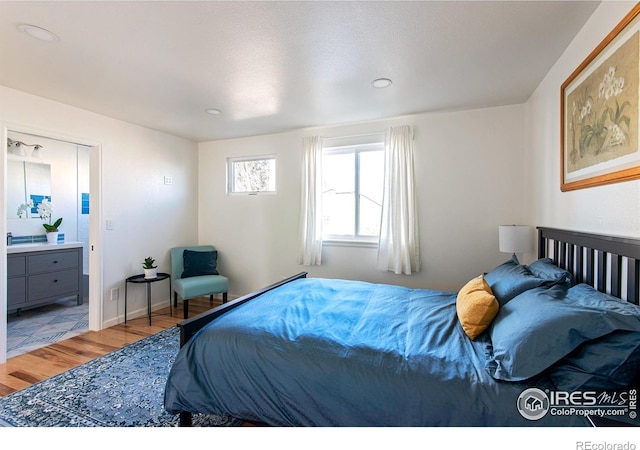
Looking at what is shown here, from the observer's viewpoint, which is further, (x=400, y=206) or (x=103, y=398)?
(x=400, y=206)

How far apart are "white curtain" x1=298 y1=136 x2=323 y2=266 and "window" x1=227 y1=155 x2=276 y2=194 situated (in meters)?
0.63

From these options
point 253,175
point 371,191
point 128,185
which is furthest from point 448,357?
point 128,185

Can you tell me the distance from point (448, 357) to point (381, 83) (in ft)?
7.29

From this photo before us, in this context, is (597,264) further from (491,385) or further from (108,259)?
(108,259)

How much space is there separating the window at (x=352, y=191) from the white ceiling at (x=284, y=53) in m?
0.68

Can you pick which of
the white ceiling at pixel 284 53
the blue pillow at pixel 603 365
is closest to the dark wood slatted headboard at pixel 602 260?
the blue pillow at pixel 603 365

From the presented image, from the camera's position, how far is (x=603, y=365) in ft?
3.80

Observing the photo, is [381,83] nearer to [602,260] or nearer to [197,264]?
[602,260]

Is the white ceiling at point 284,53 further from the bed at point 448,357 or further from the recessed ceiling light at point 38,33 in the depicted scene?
the bed at point 448,357

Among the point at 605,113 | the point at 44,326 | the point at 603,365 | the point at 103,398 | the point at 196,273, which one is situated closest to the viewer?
the point at 603,365

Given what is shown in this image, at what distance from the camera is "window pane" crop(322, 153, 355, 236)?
3.85 m

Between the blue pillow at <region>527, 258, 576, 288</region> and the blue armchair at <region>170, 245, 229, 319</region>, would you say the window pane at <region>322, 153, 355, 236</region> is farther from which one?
the blue pillow at <region>527, 258, 576, 288</region>

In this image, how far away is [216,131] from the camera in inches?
162

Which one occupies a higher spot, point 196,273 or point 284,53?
point 284,53
